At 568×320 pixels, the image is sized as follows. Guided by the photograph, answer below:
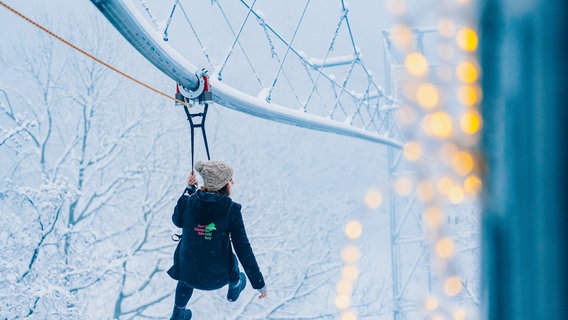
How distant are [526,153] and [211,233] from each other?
2.66 metres

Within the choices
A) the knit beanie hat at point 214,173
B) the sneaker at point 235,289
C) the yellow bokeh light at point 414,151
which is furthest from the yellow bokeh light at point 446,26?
the sneaker at point 235,289

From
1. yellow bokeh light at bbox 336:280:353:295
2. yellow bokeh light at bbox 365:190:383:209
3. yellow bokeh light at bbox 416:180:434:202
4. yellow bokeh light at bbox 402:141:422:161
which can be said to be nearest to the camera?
yellow bokeh light at bbox 416:180:434:202

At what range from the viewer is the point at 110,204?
36.6 feet

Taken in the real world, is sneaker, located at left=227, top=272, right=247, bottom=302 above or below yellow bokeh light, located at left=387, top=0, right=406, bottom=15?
below

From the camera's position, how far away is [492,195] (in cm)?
49

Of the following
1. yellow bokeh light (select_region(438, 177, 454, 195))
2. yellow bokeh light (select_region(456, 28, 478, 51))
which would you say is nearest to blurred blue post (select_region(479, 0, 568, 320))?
yellow bokeh light (select_region(456, 28, 478, 51))

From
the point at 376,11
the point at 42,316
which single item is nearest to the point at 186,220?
the point at 42,316

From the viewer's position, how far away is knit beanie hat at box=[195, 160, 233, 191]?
9.64 feet

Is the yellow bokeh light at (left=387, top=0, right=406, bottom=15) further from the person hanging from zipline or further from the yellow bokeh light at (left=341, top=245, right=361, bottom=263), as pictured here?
the yellow bokeh light at (left=341, top=245, right=361, bottom=263)

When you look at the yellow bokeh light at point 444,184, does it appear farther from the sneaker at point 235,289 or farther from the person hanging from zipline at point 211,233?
the sneaker at point 235,289

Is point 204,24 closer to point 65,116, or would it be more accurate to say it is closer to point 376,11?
point 65,116

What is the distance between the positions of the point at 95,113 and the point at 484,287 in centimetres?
1142

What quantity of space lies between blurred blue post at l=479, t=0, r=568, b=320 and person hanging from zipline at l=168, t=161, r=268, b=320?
2508 millimetres

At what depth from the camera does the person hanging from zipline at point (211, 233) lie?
2998 millimetres
